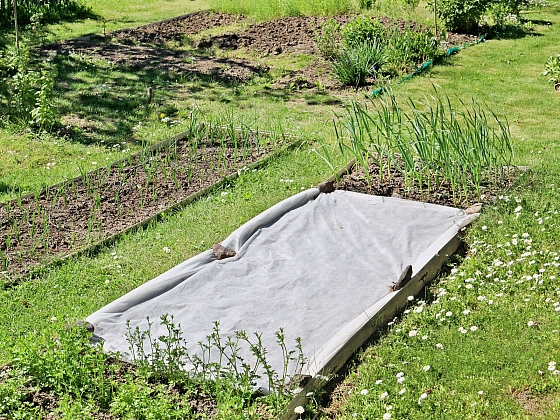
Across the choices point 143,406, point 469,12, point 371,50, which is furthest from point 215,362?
point 469,12

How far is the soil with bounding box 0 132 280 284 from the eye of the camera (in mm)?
5812

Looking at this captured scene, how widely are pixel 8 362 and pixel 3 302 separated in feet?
2.78

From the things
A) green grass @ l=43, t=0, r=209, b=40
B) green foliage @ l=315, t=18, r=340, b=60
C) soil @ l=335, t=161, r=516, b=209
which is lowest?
soil @ l=335, t=161, r=516, b=209

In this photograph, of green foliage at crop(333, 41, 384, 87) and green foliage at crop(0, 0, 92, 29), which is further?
green foliage at crop(0, 0, 92, 29)

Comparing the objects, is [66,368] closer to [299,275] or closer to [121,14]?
[299,275]

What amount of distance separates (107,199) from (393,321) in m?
3.06

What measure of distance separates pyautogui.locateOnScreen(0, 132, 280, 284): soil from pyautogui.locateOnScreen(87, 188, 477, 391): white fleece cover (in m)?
1.05

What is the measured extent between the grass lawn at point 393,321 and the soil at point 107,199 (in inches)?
9.8

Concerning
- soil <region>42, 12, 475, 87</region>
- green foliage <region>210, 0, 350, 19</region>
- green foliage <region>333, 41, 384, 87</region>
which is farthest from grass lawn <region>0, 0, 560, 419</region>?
green foliage <region>210, 0, 350, 19</region>

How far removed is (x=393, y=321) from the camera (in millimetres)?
4723

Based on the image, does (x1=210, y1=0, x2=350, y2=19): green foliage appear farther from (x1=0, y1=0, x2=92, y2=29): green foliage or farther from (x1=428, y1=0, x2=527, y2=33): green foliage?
(x1=0, y1=0, x2=92, y2=29): green foliage

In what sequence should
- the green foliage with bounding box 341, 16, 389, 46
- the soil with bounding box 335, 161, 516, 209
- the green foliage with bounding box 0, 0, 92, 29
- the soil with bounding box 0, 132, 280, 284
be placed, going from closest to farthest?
1. the soil with bounding box 0, 132, 280, 284
2. the soil with bounding box 335, 161, 516, 209
3. the green foliage with bounding box 341, 16, 389, 46
4. the green foliage with bounding box 0, 0, 92, 29

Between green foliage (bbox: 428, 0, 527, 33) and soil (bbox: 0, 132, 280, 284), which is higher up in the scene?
green foliage (bbox: 428, 0, 527, 33)

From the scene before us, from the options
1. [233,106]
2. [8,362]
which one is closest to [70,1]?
[233,106]
